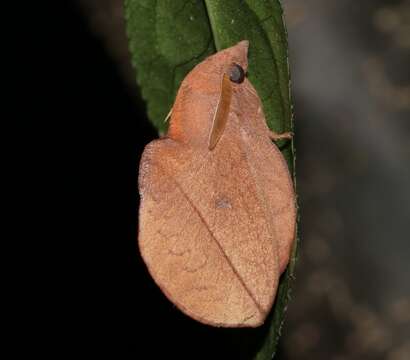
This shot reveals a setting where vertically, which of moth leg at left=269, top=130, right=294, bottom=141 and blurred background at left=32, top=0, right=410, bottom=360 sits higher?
moth leg at left=269, top=130, right=294, bottom=141

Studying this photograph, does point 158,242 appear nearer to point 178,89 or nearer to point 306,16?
point 178,89

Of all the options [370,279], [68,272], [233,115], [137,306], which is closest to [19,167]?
[68,272]

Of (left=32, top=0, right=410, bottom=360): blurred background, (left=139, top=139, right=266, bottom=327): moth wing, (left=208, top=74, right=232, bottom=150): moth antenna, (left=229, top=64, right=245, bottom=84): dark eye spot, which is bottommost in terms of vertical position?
(left=32, top=0, right=410, bottom=360): blurred background

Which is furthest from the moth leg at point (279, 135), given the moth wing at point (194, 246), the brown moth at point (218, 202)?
the moth wing at point (194, 246)

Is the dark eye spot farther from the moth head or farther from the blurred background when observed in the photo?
the blurred background

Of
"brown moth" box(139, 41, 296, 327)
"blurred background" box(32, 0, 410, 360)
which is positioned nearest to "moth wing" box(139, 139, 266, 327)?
"brown moth" box(139, 41, 296, 327)

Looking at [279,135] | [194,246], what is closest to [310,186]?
[279,135]

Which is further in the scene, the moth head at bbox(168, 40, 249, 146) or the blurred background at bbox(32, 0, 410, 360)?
the blurred background at bbox(32, 0, 410, 360)
